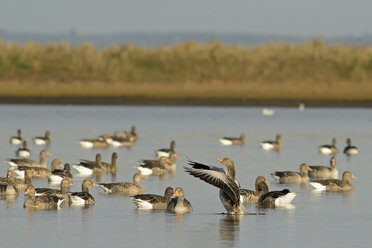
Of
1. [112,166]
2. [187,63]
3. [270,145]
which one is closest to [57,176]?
[112,166]

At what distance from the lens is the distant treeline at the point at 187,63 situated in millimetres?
66312

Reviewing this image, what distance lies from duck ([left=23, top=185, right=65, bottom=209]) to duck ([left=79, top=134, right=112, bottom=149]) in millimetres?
14244

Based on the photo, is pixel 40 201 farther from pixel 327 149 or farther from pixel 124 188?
pixel 327 149

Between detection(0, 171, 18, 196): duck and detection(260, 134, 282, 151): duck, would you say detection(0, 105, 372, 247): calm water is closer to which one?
detection(260, 134, 282, 151): duck

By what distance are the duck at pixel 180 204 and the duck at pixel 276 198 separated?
2215 millimetres

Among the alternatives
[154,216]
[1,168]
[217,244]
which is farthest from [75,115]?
[217,244]

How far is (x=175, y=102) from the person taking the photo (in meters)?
59.9

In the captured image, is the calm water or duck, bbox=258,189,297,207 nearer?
the calm water

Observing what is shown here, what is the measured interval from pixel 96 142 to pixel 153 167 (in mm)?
8184

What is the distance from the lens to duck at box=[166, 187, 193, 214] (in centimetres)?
1989

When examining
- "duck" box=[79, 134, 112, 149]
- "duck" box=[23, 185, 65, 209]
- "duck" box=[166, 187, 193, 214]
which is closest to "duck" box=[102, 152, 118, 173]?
"duck" box=[79, 134, 112, 149]

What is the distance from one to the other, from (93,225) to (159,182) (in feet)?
26.2

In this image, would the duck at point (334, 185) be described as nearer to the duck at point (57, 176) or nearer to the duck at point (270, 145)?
the duck at point (57, 176)

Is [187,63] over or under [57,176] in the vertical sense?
over
